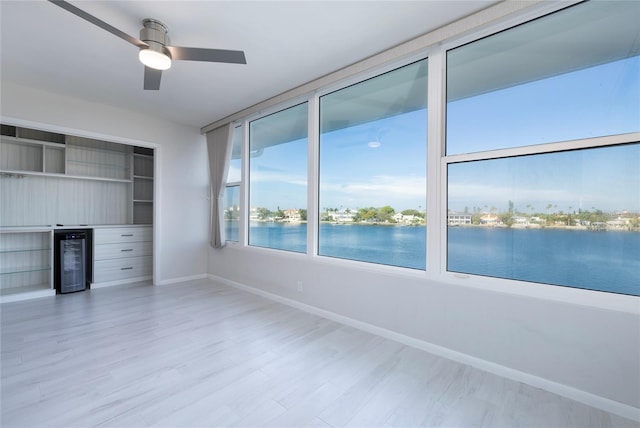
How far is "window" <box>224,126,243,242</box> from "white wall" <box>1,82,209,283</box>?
1.91 ft

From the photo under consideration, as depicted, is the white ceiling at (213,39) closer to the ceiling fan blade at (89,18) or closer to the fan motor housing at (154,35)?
the fan motor housing at (154,35)

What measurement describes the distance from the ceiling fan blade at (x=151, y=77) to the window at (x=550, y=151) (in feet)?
8.40

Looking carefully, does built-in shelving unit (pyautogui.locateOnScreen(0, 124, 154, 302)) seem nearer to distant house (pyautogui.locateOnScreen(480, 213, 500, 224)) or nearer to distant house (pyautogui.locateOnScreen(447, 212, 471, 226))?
distant house (pyautogui.locateOnScreen(447, 212, 471, 226))

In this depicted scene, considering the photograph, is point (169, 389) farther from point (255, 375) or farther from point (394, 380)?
point (394, 380)

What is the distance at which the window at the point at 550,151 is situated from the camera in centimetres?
175

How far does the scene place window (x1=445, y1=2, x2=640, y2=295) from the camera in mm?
1749

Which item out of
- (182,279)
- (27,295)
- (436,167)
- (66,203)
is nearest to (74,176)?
(66,203)

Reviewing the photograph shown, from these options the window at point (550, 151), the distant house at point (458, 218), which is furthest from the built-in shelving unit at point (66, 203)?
the window at point (550, 151)

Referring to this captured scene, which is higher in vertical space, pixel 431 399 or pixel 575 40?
pixel 575 40

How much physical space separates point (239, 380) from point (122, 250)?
12.2 ft

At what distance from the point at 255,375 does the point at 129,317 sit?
196 centimetres

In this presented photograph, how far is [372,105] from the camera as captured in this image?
10.1 feet

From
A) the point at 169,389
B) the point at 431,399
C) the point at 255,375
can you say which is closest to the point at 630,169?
the point at 431,399

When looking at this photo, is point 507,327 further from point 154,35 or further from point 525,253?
point 154,35
